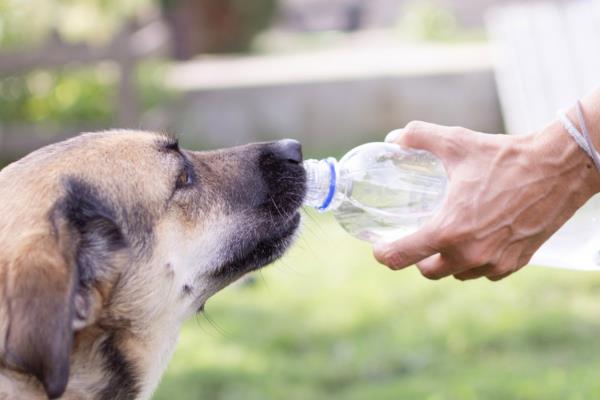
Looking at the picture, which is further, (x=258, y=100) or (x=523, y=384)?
(x=258, y=100)

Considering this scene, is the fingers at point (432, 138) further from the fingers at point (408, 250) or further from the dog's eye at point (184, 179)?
the dog's eye at point (184, 179)

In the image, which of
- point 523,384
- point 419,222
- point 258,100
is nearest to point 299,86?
point 258,100

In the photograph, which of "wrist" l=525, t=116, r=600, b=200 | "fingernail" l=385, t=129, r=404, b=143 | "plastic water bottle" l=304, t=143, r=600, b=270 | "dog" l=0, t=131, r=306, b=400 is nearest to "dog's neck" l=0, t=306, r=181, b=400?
"dog" l=0, t=131, r=306, b=400

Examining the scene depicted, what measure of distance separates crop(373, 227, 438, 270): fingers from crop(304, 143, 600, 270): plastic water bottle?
0.41 meters

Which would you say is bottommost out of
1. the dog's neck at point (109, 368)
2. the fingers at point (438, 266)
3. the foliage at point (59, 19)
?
the foliage at point (59, 19)

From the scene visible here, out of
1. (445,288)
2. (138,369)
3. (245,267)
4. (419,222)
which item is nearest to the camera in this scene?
(138,369)

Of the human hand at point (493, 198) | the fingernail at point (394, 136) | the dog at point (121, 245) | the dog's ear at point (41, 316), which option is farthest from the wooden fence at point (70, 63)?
the dog's ear at point (41, 316)

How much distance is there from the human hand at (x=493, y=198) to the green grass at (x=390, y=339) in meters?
1.63

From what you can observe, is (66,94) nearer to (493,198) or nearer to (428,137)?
(428,137)

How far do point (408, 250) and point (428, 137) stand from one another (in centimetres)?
41

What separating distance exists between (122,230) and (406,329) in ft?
11.2

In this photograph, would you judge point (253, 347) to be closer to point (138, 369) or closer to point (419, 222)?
point (419, 222)

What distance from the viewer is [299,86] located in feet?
39.8

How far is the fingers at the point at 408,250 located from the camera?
3.44m
